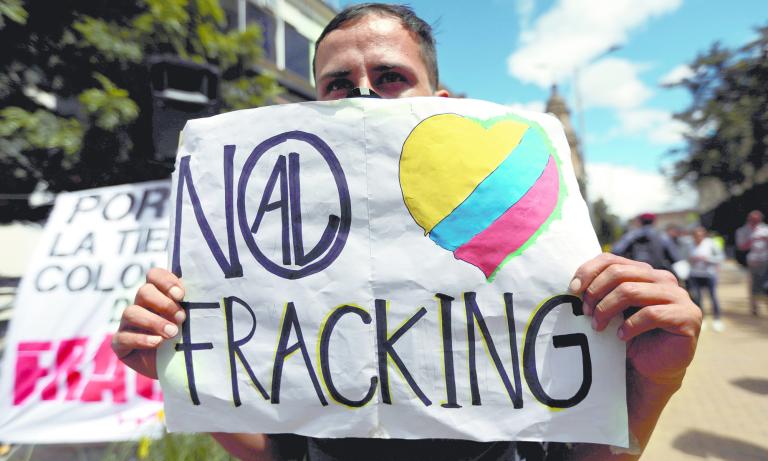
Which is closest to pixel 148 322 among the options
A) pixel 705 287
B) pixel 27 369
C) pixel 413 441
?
pixel 413 441

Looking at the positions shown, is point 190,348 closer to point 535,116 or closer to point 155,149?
point 535,116

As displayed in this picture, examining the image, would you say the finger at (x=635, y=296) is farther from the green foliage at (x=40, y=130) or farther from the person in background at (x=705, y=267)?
the person in background at (x=705, y=267)

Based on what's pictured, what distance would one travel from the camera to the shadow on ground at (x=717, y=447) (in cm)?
313

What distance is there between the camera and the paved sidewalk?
10.7 ft

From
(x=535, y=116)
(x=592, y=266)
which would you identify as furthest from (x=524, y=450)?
(x=535, y=116)

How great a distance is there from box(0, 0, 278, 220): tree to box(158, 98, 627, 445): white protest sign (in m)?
2.27

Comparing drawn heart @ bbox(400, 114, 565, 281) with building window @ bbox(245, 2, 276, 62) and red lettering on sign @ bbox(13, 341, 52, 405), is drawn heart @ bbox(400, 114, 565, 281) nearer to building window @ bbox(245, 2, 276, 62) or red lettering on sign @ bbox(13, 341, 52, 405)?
red lettering on sign @ bbox(13, 341, 52, 405)

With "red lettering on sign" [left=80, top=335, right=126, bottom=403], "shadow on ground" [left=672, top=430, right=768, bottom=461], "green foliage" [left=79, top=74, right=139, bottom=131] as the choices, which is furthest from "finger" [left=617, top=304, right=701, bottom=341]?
"green foliage" [left=79, top=74, right=139, bottom=131]

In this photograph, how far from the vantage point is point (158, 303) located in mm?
973

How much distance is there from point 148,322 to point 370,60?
2.53ft

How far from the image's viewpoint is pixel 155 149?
272cm

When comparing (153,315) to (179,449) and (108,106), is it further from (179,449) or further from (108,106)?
(108,106)

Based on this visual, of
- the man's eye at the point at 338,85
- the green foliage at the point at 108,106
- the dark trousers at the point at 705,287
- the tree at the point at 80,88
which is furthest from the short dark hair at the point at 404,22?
the dark trousers at the point at 705,287

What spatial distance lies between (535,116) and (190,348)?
35.3 inches
